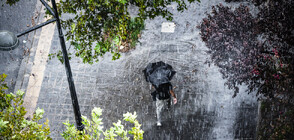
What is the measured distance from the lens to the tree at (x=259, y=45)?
7.99 meters

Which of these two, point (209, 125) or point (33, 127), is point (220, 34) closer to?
point (209, 125)

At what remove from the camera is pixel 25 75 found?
11.3 m

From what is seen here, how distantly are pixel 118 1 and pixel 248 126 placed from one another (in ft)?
18.3

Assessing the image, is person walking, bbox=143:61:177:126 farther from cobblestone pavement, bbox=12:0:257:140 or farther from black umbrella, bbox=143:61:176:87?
cobblestone pavement, bbox=12:0:257:140

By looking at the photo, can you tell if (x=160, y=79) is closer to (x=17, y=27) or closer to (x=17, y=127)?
(x=17, y=127)

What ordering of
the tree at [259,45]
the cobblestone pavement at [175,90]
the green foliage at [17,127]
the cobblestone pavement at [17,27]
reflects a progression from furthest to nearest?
the cobblestone pavement at [17,27]
the cobblestone pavement at [175,90]
the tree at [259,45]
the green foliage at [17,127]

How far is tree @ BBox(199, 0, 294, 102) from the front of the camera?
799 centimetres

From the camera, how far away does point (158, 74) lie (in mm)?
9117

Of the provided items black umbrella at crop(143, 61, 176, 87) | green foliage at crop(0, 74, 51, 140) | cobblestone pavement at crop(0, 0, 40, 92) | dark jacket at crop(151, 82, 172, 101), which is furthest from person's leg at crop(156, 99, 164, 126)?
cobblestone pavement at crop(0, 0, 40, 92)

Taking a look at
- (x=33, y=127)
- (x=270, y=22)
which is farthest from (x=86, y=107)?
(x=270, y=22)

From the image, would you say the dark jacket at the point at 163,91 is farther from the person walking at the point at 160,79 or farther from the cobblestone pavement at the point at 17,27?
the cobblestone pavement at the point at 17,27

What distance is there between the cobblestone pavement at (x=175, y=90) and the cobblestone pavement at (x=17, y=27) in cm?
116

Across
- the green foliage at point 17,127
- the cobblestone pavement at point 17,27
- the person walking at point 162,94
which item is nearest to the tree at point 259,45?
the person walking at point 162,94

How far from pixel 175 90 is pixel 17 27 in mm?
6727
